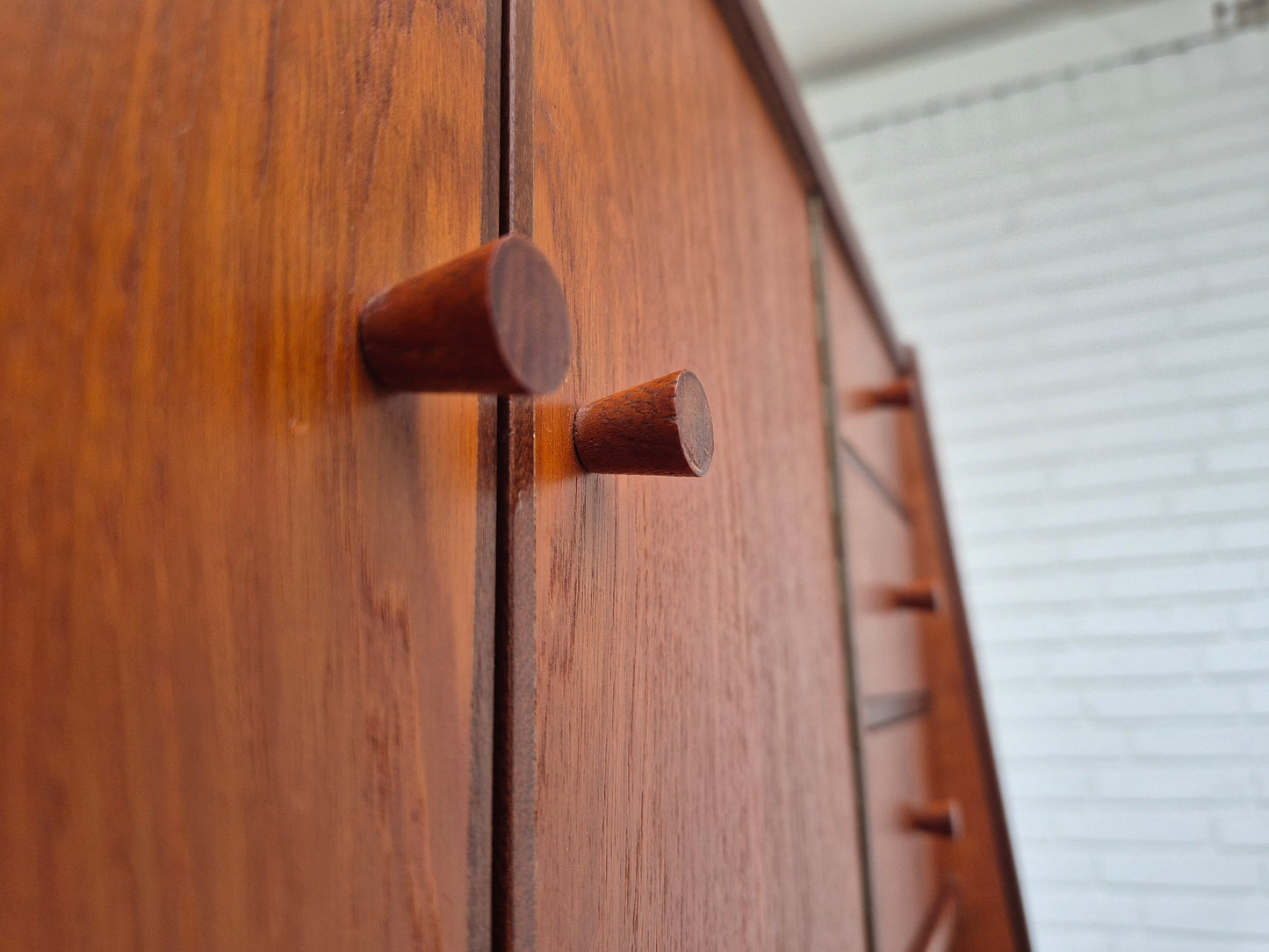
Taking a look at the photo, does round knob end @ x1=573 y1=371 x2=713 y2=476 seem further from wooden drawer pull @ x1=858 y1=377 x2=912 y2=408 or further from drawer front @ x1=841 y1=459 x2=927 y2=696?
wooden drawer pull @ x1=858 y1=377 x2=912 y2=408

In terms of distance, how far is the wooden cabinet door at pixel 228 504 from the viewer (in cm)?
12

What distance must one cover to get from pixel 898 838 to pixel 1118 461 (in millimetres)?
971

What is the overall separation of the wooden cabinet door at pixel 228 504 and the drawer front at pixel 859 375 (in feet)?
1.89

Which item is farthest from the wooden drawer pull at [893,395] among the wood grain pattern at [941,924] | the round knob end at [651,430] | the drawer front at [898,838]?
the round knob end at [651,430]

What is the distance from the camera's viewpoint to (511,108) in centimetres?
25

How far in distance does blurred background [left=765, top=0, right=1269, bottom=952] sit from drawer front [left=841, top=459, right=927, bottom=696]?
52cm

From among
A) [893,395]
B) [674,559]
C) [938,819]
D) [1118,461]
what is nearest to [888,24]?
[1118,461]

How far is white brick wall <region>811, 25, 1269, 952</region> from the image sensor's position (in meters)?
1.41

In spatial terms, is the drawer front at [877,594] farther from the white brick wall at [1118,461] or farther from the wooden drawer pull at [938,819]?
the white brick wall at [1118,461]

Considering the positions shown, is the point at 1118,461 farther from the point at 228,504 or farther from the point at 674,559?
the point at 228,504

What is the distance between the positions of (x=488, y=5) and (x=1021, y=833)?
1.58 meters

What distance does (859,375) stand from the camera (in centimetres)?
90

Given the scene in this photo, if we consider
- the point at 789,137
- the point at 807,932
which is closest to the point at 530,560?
the point at 807,932

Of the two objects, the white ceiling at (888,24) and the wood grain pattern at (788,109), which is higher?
the white ceiling at (888,24)
